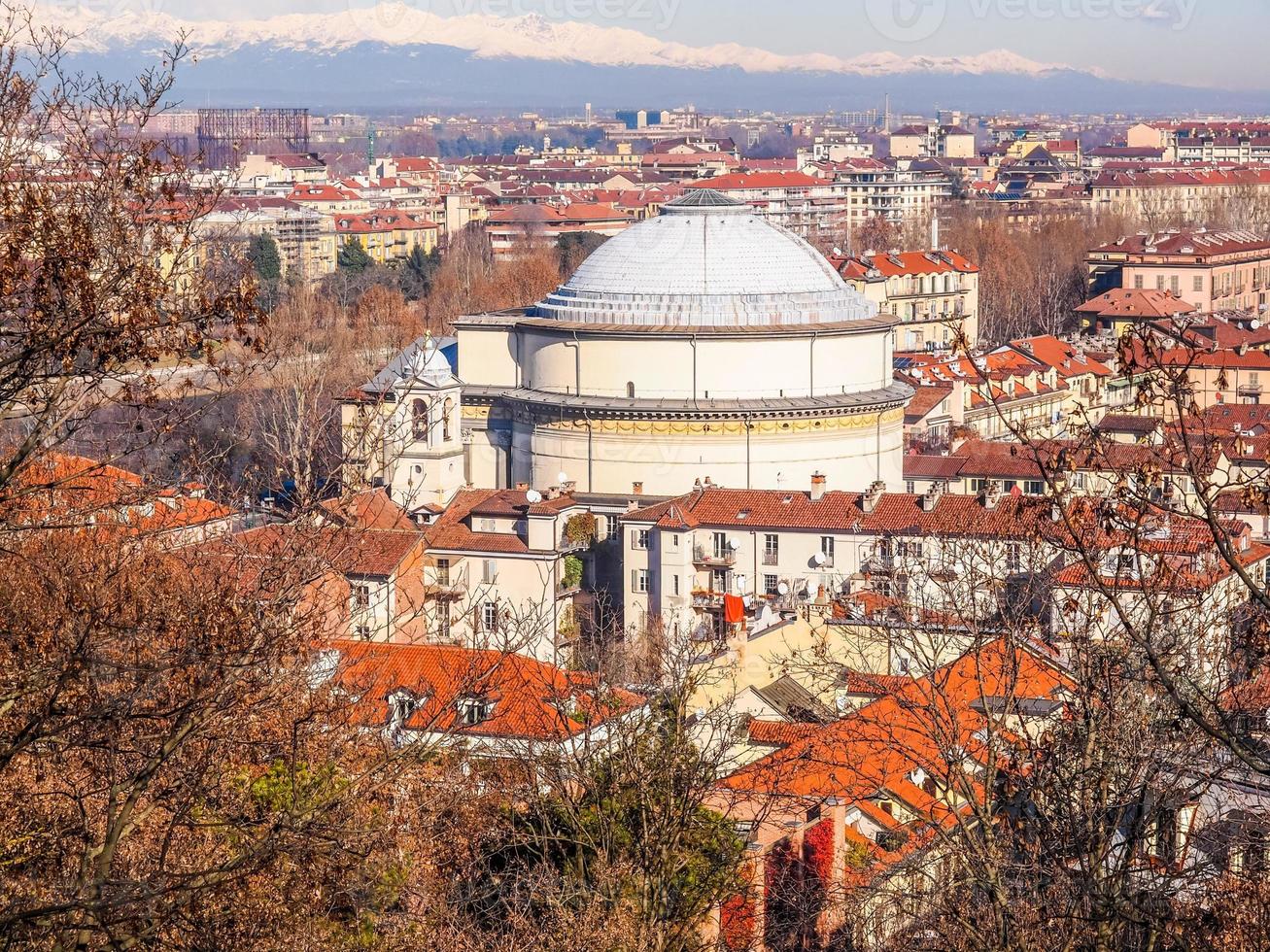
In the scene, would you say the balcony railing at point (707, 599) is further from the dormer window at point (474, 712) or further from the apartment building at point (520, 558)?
the dormer window at point (474, 712)

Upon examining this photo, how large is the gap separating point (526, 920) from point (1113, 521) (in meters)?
3.84

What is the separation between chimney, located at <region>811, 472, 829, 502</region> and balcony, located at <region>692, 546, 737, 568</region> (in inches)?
38.7

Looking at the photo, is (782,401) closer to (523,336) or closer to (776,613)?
(523,336)

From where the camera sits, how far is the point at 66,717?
20.0 ft

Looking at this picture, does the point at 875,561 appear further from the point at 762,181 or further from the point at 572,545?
the point at 762,181

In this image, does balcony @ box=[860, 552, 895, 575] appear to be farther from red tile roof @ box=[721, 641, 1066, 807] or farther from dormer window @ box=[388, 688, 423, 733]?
dormer window @ box=[388, 688, 423, 733]

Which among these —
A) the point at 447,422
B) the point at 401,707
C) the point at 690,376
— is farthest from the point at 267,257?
the point at 401,707

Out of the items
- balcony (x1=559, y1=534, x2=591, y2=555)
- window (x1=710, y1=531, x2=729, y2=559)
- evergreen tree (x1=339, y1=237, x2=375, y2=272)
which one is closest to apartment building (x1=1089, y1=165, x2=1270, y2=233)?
evergreen tree (x1=339, y1=237, x2=375, y2=272)

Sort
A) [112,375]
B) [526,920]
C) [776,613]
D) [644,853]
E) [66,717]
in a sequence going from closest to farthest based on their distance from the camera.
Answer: [112,375] < [66,717] < [526,920] < [644,853] < [776,613]

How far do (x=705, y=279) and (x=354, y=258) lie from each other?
30644mm

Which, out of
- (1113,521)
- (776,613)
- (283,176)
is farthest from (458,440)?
(283,176)

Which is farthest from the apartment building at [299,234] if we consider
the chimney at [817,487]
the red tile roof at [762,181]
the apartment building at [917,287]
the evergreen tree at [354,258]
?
the chimney at [817,487]

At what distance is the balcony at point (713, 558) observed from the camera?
20.8 meters

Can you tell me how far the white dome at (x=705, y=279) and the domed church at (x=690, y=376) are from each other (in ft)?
0.07
